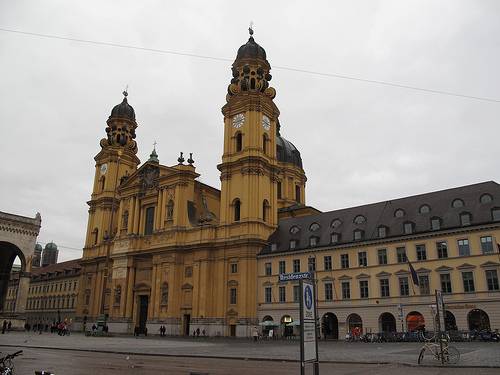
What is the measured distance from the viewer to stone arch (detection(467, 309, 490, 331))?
42.9 meters

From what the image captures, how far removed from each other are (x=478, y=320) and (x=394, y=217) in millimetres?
13775

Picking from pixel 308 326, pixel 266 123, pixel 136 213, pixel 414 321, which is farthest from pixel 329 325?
pixel 308 326

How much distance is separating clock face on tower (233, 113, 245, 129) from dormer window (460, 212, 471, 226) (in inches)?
1282

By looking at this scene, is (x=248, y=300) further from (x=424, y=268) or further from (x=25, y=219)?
(x=25, y=219)

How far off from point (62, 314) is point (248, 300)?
198 feet

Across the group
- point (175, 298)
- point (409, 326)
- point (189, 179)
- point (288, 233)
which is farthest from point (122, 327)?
point (409, 326)

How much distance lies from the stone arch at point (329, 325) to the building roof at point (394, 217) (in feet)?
27.1

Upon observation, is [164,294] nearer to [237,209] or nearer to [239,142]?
[237,209]

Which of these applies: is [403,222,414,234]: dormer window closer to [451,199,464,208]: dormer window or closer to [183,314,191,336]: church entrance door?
[451,199,464,208]: dormer window

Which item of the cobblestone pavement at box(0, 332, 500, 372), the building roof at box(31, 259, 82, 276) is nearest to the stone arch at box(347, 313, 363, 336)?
the cobblestone pavement at box(0, 332, 500, 372)

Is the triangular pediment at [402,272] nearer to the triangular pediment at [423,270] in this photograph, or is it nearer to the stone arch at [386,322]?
the triangular pediment at [423,270]

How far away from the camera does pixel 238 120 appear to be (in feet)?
224

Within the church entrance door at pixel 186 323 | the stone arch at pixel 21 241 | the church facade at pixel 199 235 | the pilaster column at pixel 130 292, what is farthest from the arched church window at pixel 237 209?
the stone arch at pixel 21 241

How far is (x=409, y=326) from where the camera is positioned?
154 feet
